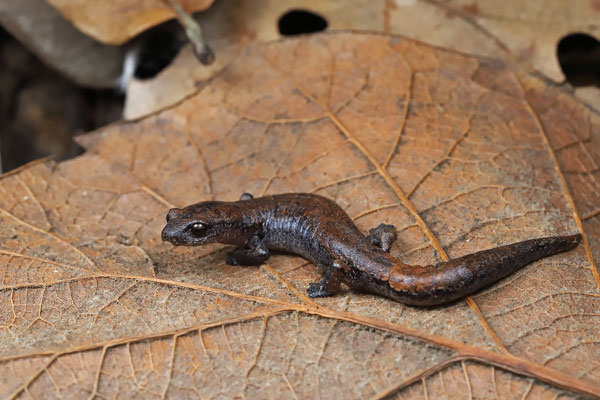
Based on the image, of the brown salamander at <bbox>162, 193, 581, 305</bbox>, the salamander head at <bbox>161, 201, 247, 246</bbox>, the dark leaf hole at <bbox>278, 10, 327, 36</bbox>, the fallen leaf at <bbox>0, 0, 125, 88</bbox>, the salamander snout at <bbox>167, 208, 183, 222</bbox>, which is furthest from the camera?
the dark leaf hole at <bbox>278, 10, 327, 36</bbox>

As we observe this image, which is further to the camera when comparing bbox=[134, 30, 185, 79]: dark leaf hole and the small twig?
bbox=[134, 30, 185, 79]: dark leaf hole

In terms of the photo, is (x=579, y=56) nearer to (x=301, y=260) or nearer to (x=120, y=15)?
(x=301, y=260)

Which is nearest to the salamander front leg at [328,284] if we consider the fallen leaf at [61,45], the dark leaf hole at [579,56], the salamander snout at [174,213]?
the salamander snout at [174,213]

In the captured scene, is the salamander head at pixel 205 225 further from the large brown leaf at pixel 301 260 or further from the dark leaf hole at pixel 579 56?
the dark leaf hole at pixel 579 56

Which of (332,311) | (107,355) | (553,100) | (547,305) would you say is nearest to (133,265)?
(107,355)

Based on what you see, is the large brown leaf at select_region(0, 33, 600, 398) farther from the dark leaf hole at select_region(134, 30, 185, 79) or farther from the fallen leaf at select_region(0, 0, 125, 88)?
the fallen leaf at select_region(0, 0, 125, 88)

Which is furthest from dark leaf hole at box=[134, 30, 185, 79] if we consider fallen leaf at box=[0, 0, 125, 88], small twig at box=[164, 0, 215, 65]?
small twig at box=[164, 0, 215, 65]

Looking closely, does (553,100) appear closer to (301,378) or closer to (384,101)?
(384,101)
